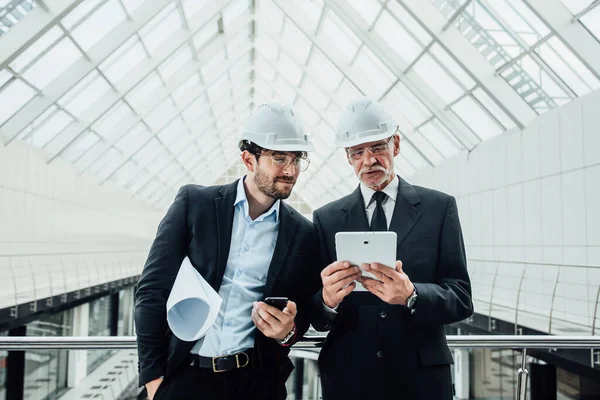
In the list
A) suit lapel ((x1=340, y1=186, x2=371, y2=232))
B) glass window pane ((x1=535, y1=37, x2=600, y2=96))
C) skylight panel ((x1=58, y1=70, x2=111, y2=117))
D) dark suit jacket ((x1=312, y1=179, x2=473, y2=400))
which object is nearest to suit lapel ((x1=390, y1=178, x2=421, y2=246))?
dark suit jacket ((x1=312, y1=179, x2=473, y2=400))

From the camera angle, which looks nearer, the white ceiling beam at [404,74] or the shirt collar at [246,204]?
the shirt collar at [246,204]

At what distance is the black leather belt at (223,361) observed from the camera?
2.10m

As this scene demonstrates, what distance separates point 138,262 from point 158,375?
1179 inches

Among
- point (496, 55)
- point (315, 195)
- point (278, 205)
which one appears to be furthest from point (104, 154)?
point (315, 195)

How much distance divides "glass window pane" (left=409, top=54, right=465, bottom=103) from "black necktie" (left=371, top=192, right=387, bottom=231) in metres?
13.0

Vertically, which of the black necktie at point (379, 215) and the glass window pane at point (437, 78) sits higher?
the glass window pane at point (437, 78)

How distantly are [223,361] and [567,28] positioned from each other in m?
9.85

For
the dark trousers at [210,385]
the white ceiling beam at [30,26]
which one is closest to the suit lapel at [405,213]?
the dark trousers at [210,385]

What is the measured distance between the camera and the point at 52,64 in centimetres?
1351

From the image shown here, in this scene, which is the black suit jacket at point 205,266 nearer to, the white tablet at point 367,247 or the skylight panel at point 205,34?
the white tablet at point 367,247

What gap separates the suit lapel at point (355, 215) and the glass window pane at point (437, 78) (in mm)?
12985

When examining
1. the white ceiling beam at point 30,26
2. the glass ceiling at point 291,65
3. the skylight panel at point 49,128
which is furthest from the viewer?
the skylight panel at point 49,128

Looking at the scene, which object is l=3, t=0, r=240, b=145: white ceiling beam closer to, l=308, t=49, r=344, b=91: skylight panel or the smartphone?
l=308, t=49, r=344, b=91: skylight panel

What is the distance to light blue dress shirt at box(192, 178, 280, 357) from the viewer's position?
215 cm
